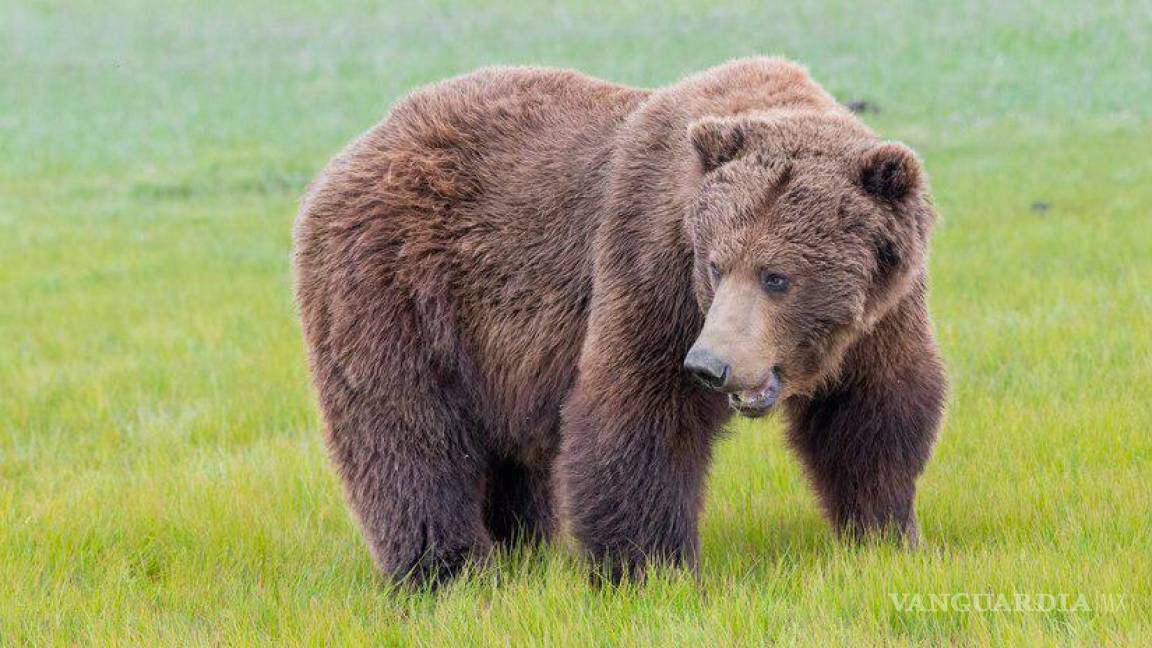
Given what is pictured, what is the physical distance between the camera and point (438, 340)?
5.07 metres

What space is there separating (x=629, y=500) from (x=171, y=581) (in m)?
1.77

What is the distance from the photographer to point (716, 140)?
4152mm

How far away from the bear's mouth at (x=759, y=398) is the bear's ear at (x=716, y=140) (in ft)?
2.17

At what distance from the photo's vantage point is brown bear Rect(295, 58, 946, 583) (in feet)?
13.4

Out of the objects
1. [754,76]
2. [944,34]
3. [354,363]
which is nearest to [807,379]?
[754,76]

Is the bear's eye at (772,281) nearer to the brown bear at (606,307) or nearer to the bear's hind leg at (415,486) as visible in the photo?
the brown bear at (606,307)

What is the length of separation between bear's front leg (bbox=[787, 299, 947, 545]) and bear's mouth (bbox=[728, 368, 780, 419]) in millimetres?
412

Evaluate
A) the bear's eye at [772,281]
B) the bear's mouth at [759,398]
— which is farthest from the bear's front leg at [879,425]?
the bear's eye at [772,281]

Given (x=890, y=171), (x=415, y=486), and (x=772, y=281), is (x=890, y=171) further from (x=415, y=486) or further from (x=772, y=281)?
(x=415, y=486)
